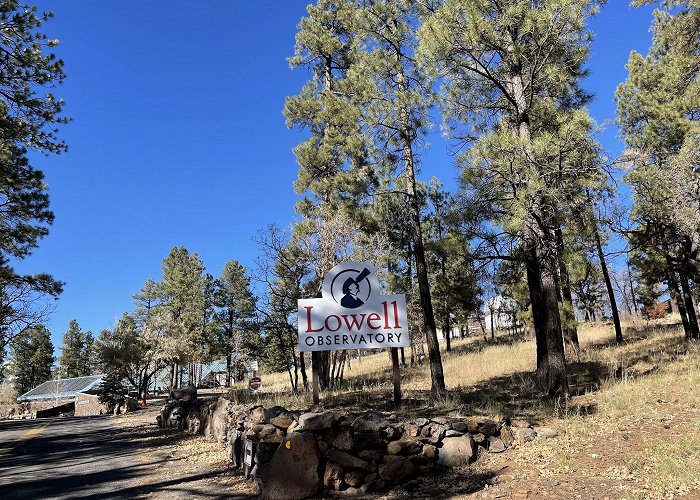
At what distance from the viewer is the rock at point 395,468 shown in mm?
6121

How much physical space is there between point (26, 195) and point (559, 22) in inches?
526

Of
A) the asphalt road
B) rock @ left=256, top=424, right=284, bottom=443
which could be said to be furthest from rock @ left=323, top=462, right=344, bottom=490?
the asphalt road

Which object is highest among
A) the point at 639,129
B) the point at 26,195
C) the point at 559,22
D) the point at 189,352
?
the point at 639,129

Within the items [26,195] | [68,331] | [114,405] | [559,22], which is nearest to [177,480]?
[26,195]

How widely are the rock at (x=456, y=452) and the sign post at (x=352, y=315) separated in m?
2.59

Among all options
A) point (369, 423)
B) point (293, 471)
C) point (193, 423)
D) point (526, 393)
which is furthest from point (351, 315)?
point (193, 423)

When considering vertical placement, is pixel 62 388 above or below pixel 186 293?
below

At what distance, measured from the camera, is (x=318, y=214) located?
17.0m

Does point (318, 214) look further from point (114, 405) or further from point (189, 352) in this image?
point (189, 352)

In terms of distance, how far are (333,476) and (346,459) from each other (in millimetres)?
269

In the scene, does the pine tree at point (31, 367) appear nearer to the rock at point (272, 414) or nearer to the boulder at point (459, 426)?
the rock at point (272, 414)

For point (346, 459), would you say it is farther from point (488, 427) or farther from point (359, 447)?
point (488, 427)

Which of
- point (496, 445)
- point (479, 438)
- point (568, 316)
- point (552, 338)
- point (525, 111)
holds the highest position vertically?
point (525, 111)

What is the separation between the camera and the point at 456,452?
20.8 feet
